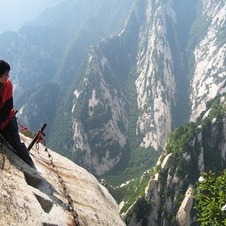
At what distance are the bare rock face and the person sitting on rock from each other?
1.58ft

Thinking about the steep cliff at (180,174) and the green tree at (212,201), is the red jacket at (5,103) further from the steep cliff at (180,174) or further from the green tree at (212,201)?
the steep cliff at (180,174)

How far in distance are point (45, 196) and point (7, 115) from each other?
447 cm

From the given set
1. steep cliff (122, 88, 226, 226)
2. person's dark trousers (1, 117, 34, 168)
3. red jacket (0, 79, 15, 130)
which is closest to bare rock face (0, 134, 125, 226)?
person's dark trousers (1, 117, 34, 168)

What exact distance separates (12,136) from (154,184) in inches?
4230

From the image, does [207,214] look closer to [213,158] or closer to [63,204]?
[63,204]

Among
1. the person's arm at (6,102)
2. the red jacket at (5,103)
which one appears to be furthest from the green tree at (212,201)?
the person's arm at (6,102)

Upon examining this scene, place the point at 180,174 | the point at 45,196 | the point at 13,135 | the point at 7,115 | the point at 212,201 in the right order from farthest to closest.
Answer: the point at 180,174 → the point at 212,201 → the point at 13,135 → the point at 7,115 → the point at 45,196

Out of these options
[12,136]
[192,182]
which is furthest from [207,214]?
[192,182]

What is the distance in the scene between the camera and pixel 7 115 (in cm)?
1898

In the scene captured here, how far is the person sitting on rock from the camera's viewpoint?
1775 cm

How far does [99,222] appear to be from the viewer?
20.8 m

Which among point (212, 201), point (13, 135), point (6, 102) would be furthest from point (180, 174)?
point (6, 102)

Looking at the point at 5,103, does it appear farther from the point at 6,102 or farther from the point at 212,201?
the point at 212,201

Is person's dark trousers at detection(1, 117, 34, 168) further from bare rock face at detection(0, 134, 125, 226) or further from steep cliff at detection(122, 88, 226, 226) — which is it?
steep cliff at detection(122, 88, 226, 226)
